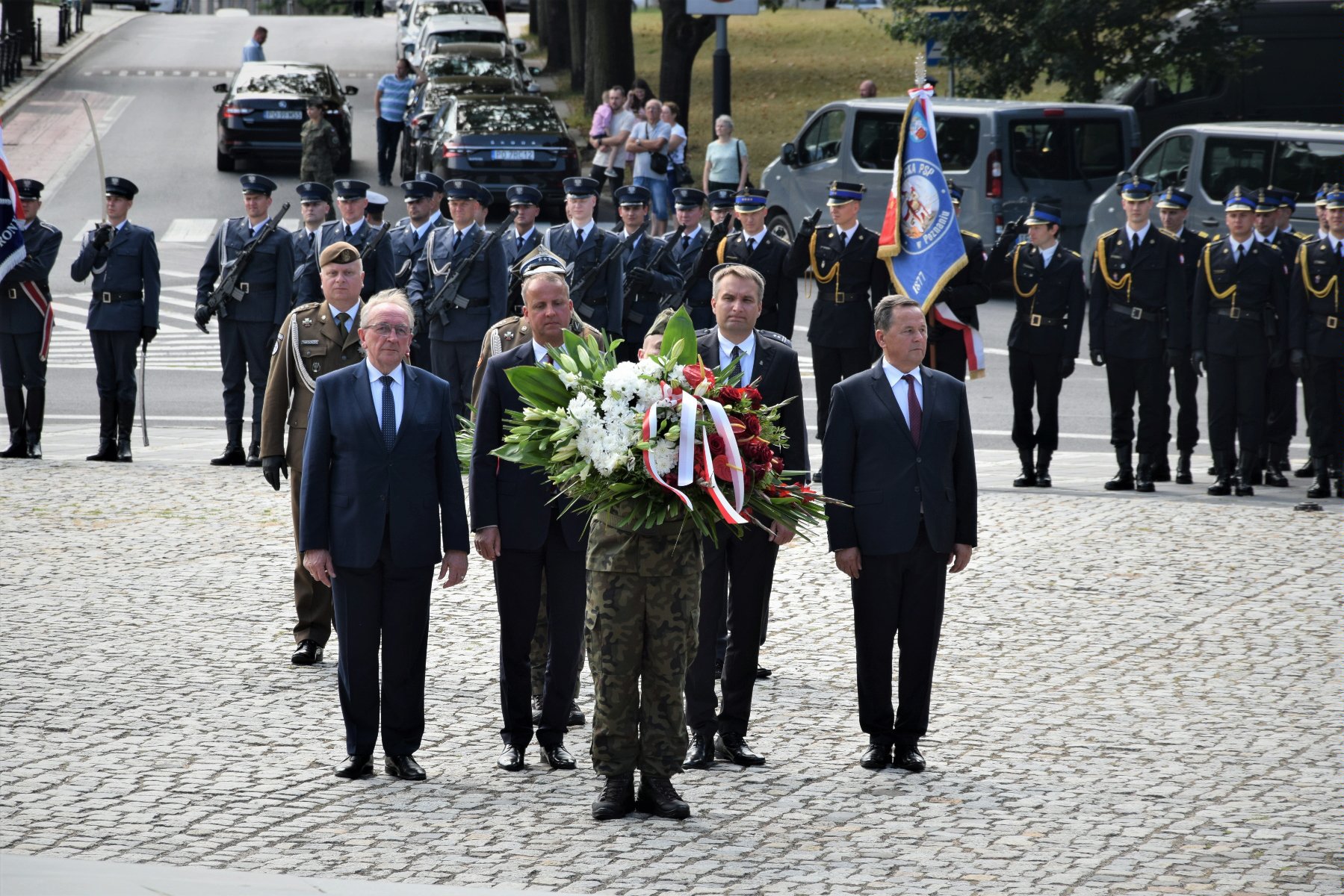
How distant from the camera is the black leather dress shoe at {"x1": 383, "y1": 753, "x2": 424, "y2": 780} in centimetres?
715

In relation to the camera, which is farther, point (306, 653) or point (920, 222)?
point (920, 222)

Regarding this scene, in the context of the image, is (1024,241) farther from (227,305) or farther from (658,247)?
(227,305)

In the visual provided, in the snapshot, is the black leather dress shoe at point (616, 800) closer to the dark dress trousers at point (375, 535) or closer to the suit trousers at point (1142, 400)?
the dark dress trousers at point (375, 535)

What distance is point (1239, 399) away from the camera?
44.4 ft

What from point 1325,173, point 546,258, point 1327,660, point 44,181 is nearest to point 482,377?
point 546,258

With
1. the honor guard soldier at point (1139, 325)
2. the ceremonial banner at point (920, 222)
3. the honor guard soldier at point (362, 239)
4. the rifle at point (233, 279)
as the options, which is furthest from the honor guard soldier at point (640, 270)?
the honor guard soldier at point (1139, 325)

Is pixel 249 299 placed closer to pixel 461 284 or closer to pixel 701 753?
pixel 461 284

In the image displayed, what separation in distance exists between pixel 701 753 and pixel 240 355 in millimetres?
8171

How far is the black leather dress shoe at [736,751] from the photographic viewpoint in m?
7.40

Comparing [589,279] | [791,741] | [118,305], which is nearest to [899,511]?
[791,741]

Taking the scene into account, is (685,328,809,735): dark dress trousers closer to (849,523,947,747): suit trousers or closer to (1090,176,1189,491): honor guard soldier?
(849,523,947,747): suit trousers

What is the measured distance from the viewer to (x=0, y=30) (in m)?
41.5

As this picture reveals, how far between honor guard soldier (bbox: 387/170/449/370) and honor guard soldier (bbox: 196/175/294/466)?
81 centimetres

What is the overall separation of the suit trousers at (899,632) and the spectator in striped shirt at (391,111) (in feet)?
80.9
